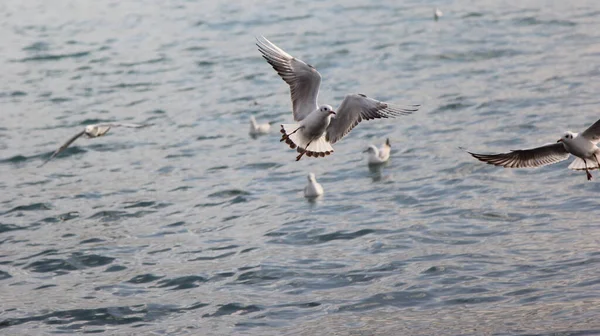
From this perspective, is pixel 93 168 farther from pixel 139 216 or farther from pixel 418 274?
pixel 418 274

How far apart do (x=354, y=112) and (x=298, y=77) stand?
757mm

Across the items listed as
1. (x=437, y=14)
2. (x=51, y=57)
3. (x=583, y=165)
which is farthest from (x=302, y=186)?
(x=51, y=57)

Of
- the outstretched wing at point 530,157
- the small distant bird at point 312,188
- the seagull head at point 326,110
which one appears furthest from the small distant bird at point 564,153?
the small distant bird at point 312,188

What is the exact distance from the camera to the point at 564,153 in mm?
12836

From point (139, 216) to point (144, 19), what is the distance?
59.3 ft

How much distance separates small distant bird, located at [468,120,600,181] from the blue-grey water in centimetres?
147

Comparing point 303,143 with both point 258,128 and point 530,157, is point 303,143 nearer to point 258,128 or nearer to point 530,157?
point 530,157

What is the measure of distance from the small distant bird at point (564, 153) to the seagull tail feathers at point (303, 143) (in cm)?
177

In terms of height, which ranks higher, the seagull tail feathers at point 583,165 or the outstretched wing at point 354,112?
the outstretched wing at point 354,112

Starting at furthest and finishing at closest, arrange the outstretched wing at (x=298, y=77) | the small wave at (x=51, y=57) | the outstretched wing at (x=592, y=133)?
the small wave at (x=51, y=57), the outstretched wing at (x=298, y=77), the outstretched wing at (x=592, y=133)

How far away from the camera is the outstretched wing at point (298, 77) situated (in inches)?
503

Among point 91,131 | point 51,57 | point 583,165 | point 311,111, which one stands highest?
point 311,111

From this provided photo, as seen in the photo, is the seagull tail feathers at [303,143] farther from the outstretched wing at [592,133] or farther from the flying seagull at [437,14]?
the flying seagull at [437,14]

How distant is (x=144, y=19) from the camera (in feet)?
114
